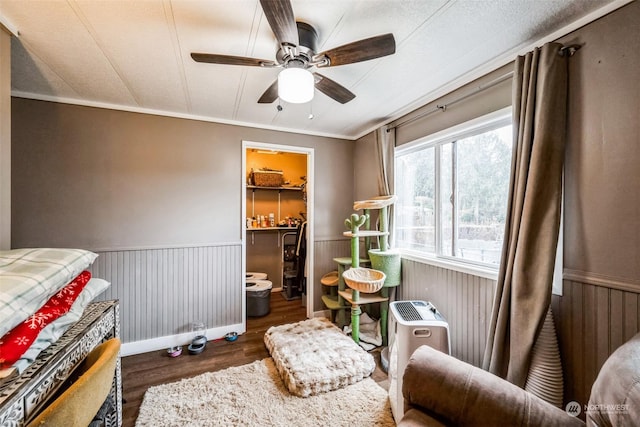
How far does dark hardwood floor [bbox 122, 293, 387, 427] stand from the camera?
1.85 m

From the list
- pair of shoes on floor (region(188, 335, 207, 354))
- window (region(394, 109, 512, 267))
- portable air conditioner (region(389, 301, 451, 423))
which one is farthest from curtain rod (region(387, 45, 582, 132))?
pair of shoes on floor (region(188, 335, 207, 354))

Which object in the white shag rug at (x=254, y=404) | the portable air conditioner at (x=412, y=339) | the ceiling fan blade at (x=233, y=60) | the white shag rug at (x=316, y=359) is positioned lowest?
the white shag rug at (x=254, y=404)

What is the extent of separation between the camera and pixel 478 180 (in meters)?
1.89

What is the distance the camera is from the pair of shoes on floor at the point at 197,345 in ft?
7.79

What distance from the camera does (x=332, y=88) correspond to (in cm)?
157

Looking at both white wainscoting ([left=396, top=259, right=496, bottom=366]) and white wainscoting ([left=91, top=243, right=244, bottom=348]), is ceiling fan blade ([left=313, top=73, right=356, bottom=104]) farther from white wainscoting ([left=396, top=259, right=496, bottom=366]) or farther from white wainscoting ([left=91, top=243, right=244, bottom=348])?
white wainscoting ([left=91, top=243, right=244, bottom=348])

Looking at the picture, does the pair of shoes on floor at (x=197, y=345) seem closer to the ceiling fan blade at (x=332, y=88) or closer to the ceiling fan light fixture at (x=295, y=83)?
the ceiling fan light fixture at (x=295, y=83)

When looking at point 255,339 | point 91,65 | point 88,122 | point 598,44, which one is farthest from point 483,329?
point 88,122

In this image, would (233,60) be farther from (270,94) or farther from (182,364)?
(182,364)

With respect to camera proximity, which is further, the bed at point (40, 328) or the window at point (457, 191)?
the window at point (457, 191)

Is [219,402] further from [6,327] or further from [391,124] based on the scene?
[391,124]

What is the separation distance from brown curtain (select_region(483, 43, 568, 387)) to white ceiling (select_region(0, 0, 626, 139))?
0.28 metres

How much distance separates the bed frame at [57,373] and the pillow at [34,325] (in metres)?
0.08

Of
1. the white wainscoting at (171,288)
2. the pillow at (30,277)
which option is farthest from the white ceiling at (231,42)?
the white wainscoting at (171,288)
